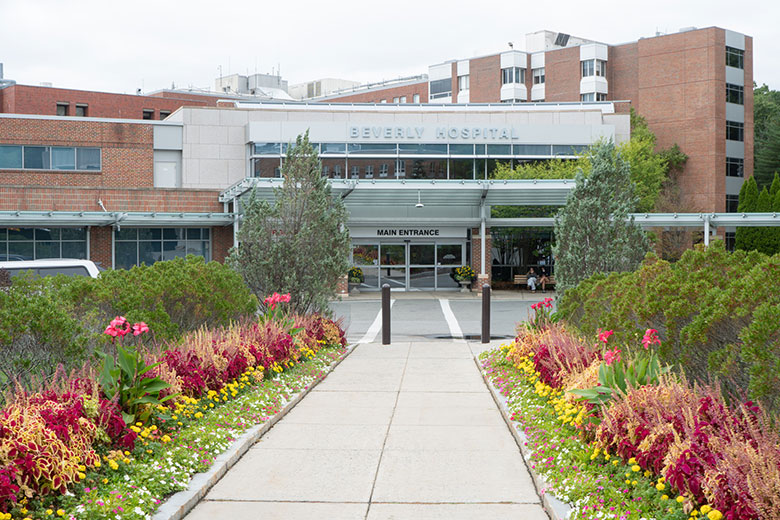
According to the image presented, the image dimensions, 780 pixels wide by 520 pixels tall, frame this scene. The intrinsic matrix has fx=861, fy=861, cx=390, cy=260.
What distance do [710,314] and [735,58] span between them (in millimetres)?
62525

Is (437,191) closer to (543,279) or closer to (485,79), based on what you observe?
(543,279)

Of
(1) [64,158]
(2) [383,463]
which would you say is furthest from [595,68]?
(2) [383,463]

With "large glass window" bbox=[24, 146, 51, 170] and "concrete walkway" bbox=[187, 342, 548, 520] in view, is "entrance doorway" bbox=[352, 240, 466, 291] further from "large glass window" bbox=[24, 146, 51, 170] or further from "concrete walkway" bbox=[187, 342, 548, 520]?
"concrete walkway" bbox=[187, 342, 548, 520]

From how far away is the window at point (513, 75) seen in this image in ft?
247

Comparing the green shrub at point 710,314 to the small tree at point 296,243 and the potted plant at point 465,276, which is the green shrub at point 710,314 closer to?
the small tree at point 296,243

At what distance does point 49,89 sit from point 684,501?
74718 millimetres

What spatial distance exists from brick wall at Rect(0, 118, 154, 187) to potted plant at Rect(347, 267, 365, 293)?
12.4 metres

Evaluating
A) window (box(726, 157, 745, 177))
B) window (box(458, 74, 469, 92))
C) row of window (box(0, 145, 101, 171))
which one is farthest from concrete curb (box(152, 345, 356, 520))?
window (box(458, 74, 469, 92))

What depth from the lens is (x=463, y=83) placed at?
262 ft

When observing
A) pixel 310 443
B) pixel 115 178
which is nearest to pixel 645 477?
pixel 310 443

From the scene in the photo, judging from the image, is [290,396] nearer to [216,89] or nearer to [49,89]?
[49,89]

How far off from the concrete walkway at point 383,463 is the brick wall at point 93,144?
3523 centimetres

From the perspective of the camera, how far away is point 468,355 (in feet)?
56.1

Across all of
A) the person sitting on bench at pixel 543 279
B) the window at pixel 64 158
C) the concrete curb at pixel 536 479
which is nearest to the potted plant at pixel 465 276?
the person sitting on bench at pixel 543 279
